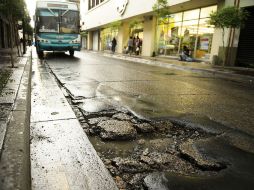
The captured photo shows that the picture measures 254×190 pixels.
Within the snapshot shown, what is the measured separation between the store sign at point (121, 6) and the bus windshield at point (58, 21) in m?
11.8

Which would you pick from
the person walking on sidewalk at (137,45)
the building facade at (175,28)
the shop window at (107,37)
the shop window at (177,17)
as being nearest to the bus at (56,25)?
the building facade at (175,28)

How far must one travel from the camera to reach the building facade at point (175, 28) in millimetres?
15374

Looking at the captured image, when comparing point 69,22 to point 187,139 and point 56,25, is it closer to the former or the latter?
point 56,25

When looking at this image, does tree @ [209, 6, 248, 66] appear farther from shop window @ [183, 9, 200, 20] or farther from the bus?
the bus

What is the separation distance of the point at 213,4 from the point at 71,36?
9.42 metres

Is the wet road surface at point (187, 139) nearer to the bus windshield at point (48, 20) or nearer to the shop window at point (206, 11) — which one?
the bus windshield at point (48, 20)

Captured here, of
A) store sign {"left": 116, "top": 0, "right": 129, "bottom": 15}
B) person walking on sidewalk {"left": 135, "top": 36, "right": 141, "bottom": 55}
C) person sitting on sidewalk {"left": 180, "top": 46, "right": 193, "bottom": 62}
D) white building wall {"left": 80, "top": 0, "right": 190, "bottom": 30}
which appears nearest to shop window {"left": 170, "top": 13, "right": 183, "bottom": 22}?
white building wall {"left": 80, "top": 0, "right": 190, "bottom": 30}

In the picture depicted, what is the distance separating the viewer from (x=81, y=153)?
7.70 ft

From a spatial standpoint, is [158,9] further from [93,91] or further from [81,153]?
[81,153]

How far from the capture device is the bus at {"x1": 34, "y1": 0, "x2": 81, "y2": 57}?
14844mm

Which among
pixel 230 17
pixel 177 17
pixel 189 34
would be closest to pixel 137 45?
pixel 177 17

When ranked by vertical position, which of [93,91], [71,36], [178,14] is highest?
[178,14]

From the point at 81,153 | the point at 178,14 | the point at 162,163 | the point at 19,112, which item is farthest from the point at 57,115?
the point at 178,14

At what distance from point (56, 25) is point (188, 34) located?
970 centimetres
